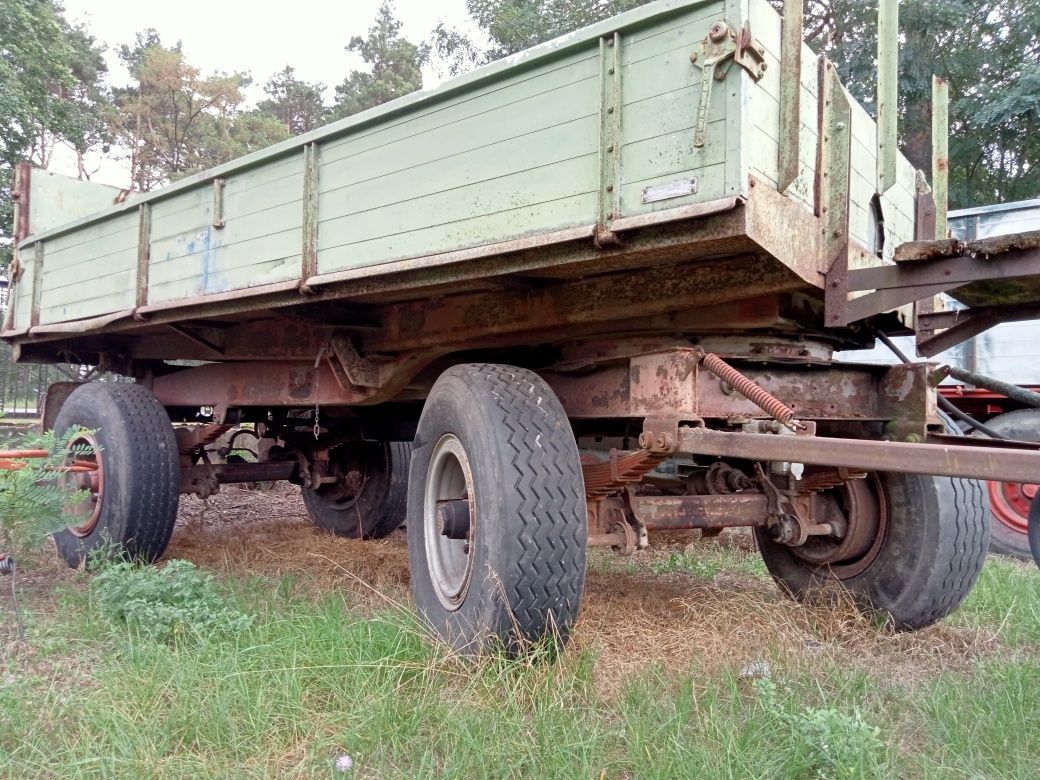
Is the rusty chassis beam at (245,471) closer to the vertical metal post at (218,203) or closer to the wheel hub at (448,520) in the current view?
the vertical metal post at (218,203)

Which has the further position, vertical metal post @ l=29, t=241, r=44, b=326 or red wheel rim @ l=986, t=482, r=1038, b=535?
red wheel rim @ l=986, t=482, r=1038, b=535

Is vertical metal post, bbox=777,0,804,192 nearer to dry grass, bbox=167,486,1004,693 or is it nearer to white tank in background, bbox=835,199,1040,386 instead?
dry grass, bbox=167,486,1004,693

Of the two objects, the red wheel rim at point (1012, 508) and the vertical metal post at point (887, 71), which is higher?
the vertical metal post at point (887, 71)

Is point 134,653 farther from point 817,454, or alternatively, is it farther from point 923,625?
point 923,625

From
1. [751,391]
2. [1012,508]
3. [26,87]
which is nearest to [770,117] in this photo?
[751,391]

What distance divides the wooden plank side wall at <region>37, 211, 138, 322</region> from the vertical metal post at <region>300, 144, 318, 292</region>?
5.34 ft

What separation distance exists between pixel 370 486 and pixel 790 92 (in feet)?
14.9

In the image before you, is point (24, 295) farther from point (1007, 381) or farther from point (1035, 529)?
point (1007, 381)

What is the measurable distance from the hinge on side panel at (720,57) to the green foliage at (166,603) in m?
2.40

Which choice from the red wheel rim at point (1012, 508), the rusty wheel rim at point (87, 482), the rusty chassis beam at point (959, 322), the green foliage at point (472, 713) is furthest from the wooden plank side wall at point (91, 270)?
the red wheel rim at point (1012, 508)

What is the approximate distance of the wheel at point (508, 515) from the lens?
274 cm

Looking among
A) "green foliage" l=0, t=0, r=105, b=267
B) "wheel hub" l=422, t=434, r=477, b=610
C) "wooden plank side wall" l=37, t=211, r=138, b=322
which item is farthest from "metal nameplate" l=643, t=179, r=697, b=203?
"green foliage" l=0, t=0, r=105, b=267

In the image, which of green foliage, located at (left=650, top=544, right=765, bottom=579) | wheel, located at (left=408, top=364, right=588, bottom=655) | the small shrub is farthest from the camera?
green foliage, located at (left=650, top=544, right=765, bottom=579)

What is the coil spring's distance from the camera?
258 cm
